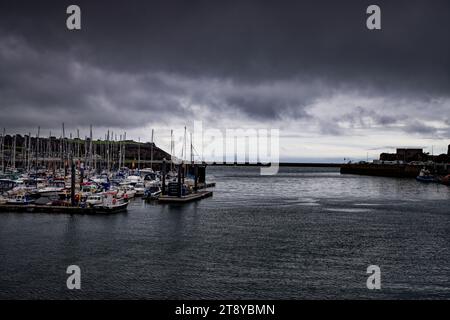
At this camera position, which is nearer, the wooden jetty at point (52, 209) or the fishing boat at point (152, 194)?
the wooden jetty at point (52, 209)

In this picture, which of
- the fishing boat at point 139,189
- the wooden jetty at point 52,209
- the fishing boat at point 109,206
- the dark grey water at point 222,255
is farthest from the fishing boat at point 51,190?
the dark grey water at point 222,255

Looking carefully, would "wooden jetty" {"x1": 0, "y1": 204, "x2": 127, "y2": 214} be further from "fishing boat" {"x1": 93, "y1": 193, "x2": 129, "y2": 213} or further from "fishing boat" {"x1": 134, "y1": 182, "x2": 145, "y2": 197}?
"fishing boat" {"x1": 134, "y1": 182, "x2": 145, "y2": 197}

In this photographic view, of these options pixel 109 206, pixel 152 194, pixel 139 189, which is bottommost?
pixel 109 206

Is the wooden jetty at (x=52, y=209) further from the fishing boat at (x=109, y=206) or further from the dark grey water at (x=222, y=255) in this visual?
the dark grey water at (x=222, y=255)

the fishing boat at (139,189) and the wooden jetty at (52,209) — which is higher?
the fishing boat at (139,189)

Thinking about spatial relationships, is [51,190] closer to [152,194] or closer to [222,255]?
[152,194]

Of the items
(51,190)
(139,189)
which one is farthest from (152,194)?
(51,190)

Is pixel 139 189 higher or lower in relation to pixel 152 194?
higher

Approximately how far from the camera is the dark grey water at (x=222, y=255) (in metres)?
30.5

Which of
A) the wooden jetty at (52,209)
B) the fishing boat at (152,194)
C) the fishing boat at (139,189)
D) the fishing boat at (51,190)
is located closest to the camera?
the wooden jetty at (52,209)

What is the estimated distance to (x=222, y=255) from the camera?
4053 cm

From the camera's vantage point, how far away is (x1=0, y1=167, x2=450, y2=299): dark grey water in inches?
1202

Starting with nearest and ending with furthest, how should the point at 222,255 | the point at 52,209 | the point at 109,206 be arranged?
the point at 222,255 < the point at 109,206 < the point at 52,209
